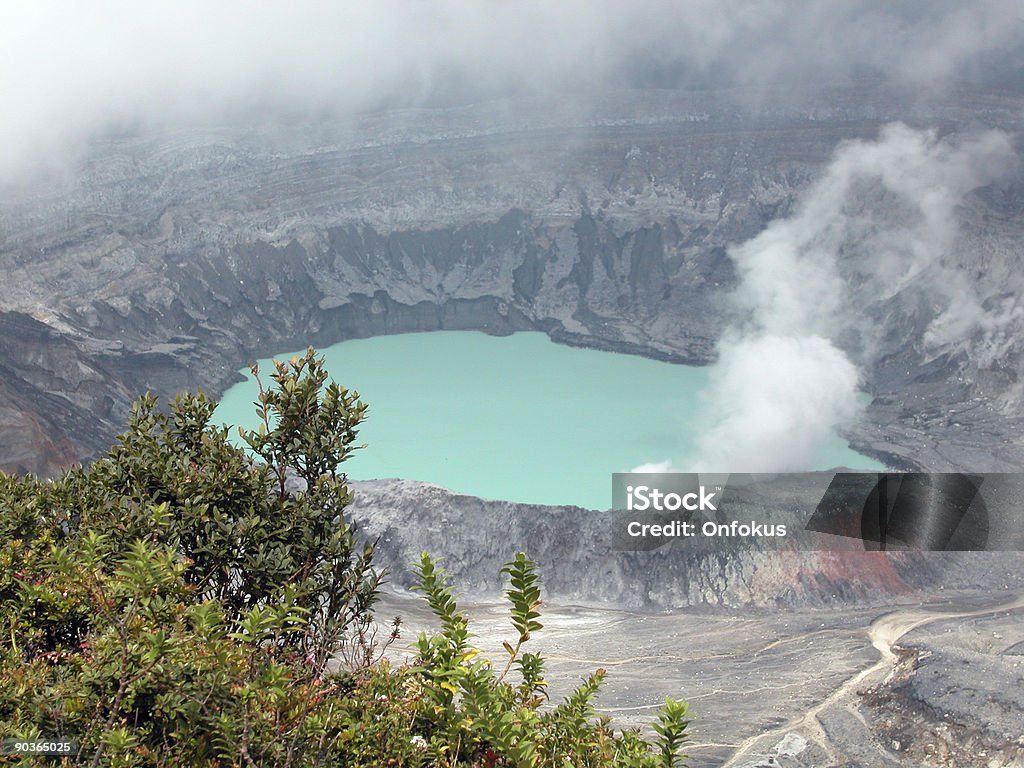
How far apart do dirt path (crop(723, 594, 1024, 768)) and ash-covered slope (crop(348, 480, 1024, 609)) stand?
1.50 meters

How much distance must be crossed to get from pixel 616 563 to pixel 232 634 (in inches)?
931

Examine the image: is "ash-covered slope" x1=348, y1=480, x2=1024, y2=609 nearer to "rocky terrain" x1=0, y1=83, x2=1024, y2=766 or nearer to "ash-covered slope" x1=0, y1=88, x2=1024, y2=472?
"rocky terrain" x1=0, y1=83, x2=1024, y2=766

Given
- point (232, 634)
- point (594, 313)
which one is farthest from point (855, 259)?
point (232, 634)

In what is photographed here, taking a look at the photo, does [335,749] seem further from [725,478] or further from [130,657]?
[725,478]

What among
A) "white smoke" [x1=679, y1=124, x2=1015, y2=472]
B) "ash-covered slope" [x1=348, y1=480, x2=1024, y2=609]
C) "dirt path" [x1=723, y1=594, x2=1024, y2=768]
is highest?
"white smoke" [x1=679, y1=124, x2=1015, y2=472]

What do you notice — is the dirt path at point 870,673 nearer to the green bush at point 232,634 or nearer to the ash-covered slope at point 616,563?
the ash-covered slope at point 616,563

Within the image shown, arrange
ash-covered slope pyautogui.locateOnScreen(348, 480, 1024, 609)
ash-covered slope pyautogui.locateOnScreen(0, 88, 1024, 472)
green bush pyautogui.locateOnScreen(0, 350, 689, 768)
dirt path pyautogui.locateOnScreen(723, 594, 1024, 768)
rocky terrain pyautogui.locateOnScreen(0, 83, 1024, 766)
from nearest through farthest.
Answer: green bush pyautogui.locateOnScreen(0, 350, 689, 768)
dirt path pyautogui.locateOnScreen(723, 594, 1024, 768)
rocky terrain pyautogui.locateOnScreen(0, 83, 1024, 766)
ash-covered slope pyautogui.locateOnScreen(348, 480, 1024, 609)
ash-covered slope pyautogui.locateOnScreen(0, 88, 1024, 472)

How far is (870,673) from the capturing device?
75.5 ft

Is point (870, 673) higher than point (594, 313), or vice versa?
point (594, 313)
